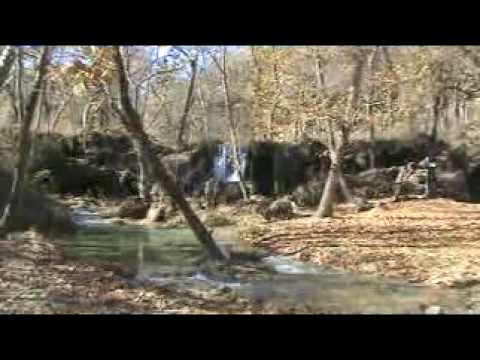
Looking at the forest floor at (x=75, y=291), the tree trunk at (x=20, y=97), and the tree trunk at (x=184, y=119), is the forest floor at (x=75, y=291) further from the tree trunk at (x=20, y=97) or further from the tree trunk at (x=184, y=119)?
the tree trunk at (x=184, y=119)

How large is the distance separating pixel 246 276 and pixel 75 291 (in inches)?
56.8

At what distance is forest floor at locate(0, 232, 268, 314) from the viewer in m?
6.70

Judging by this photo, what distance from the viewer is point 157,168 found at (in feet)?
22.2

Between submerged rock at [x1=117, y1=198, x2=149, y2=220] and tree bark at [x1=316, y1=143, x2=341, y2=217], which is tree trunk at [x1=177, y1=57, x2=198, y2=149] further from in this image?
tree bark at [x1=316, y1=143, x2=341, y2=217]

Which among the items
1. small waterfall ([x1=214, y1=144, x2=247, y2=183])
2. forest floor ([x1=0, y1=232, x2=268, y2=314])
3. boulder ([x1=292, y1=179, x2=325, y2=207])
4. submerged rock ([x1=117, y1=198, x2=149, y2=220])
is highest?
small waterfall ([x1=214, y1=144, x2=247, y2=183])

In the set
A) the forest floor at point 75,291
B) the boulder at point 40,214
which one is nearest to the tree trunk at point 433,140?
the forest floor at point 75,291

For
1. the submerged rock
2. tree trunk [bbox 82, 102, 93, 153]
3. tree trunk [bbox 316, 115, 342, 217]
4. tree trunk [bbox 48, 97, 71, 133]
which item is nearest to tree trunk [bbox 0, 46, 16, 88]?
tree trunk [bbox 48, 97, 71, 133]

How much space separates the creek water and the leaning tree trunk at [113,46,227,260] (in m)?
0.08

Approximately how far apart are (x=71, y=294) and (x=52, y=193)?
2.83ft

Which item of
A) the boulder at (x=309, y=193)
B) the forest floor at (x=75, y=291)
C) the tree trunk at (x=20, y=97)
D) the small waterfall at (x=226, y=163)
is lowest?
the forest floor at (x=75, y=291)

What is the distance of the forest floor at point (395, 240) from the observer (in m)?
6.81

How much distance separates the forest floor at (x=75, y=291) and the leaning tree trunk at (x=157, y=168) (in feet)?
1.38

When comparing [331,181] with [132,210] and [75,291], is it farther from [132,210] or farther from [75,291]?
[75,291]
